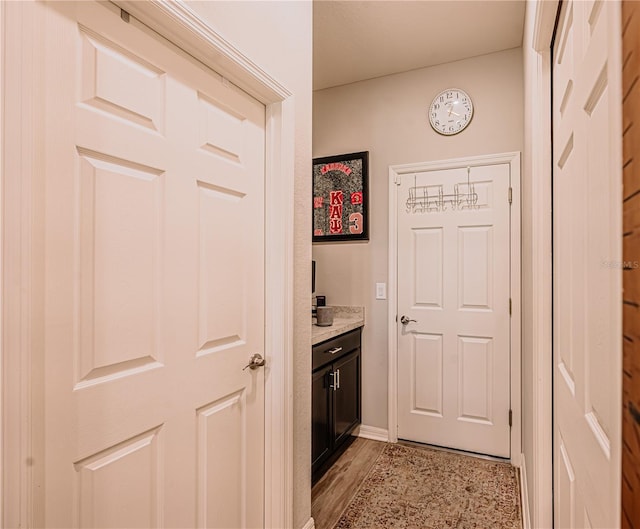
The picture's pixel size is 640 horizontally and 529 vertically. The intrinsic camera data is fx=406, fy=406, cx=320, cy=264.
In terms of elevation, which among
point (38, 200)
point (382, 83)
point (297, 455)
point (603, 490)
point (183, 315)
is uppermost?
point (382, 83)

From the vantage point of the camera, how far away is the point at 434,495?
7.63ft

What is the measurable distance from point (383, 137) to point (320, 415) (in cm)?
208

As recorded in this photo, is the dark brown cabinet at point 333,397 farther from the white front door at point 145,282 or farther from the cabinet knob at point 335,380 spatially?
the white front door at point 145,282

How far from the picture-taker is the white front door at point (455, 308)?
279 centimetres

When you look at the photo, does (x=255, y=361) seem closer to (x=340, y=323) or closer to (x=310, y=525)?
(x=310, y=525)

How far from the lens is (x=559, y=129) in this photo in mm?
1206

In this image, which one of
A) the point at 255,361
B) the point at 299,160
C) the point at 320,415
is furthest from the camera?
the point at 320,415

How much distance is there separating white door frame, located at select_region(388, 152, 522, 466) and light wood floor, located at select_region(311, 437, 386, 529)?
267 mm

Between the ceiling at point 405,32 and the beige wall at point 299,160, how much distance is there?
2.22 ft

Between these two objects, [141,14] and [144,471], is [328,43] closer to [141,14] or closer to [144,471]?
[141,14]

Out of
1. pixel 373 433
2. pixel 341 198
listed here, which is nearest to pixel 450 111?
pixel 341 198

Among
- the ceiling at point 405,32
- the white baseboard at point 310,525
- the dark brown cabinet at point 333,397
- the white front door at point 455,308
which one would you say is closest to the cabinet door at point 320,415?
the dark brown cabinet at point 333,397

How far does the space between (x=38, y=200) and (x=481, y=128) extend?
2.74 metres

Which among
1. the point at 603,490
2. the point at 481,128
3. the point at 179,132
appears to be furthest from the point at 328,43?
the point at 603,490
